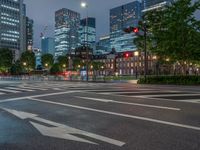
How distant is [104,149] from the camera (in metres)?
4.62

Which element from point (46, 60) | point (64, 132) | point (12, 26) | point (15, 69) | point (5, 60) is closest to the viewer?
point (64, 132)

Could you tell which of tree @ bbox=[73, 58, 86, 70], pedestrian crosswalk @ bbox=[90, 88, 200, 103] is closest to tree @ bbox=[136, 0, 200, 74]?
pedestrian crosswalk @ bbox=[90, 88, 200, 103]

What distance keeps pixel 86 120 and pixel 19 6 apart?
206 meters

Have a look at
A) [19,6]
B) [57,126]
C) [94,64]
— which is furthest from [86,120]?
[19,6]

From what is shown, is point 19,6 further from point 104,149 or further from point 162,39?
point 104,149

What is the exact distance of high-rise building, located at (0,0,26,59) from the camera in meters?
182

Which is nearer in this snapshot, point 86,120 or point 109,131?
point 109,131

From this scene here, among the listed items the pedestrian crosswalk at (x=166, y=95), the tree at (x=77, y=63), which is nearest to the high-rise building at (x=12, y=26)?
the tree at (x=77, y=63)

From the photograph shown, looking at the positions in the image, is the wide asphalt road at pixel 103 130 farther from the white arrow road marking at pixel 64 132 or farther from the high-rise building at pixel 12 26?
the high-rise building at pixel 12 26

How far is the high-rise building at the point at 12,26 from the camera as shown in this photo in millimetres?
182125

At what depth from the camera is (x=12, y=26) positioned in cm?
18750

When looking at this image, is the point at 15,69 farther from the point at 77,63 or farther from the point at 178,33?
the point at 178,33

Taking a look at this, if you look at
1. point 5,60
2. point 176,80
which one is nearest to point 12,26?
point 5,60

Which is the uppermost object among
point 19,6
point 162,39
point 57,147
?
point 19,6
